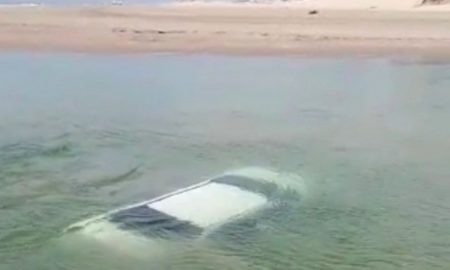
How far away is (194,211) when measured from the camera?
27.9 ft

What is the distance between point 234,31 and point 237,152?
15771mm

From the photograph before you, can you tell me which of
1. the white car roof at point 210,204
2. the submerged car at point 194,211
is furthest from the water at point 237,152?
the white car roof at point 210,204

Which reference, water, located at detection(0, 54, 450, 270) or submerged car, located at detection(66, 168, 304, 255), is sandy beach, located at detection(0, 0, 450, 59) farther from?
submerged car, located at detection(66, 168, 304, 255)

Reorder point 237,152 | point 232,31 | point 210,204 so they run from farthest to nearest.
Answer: point 232,31
point 237,152
point 210,204

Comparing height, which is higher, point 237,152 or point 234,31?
point 234,31

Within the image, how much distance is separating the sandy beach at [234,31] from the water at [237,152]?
3.27 metres

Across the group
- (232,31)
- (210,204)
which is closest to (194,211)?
(210,204)

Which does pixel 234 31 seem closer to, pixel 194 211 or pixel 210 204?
pixel 210 204

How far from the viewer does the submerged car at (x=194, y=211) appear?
793 cm

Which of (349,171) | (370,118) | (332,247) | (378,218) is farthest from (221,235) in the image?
(370,118)

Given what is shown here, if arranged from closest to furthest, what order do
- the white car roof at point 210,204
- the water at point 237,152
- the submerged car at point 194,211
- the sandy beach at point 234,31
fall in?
the water at point 237,152 → the submerged car at point 194,211 → the white car roof at point 210,204 → the sandy beach at point 234,31

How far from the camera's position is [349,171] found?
1062cm

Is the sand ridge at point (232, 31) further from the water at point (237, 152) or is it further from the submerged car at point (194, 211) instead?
the submerged car at point (194, 211)

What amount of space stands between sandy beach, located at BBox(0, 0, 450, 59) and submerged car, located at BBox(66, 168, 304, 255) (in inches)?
547
